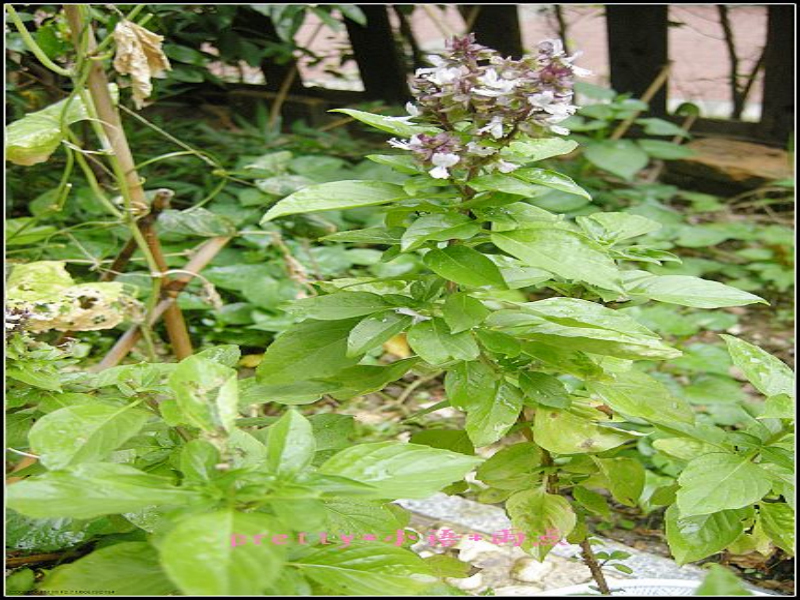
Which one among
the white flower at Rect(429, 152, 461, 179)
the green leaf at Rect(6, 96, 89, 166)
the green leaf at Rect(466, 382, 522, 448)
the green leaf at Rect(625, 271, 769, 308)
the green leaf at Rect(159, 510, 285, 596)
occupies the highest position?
the white flower at Rect(429, 152, 461, 179)

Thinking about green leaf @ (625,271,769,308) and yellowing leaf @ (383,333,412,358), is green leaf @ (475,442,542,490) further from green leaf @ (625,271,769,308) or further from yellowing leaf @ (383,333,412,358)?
yellowing leaf @ (383,333,412,358)

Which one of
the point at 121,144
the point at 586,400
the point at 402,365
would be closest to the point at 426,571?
the point at 402,365

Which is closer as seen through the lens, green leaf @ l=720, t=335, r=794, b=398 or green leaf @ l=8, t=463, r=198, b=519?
green leaf @ l=8, t=463, r=198, b=519

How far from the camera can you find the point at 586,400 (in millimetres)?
935

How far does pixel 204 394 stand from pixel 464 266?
0.86 feet

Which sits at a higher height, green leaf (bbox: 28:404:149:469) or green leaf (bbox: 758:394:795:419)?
green leaf (bbox: 28:404:149:469)

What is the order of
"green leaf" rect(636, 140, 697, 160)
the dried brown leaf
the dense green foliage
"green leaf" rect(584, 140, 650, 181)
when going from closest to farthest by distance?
the dense green foliage < the dried brown leaf < "green leaf" rect(584, 140, 650, 181) < "green leaf" rect(636, 140, 697, 160)

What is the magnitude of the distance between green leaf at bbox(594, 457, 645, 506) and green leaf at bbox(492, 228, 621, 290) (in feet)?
1.01

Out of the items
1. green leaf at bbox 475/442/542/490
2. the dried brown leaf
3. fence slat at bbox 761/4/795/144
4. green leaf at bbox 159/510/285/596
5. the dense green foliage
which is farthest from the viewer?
fence slat at bbox 761/4/795/144

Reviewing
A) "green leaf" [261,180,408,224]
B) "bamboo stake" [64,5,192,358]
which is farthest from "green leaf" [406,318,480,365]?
"bamboo stake" [64,5,192,358]

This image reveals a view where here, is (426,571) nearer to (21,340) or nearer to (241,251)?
(21,340)

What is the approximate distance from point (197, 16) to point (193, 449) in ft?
7.54

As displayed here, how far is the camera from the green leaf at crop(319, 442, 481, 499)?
55 cm

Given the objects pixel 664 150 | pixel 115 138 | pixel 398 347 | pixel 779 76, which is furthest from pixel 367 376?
pixel 779 76
